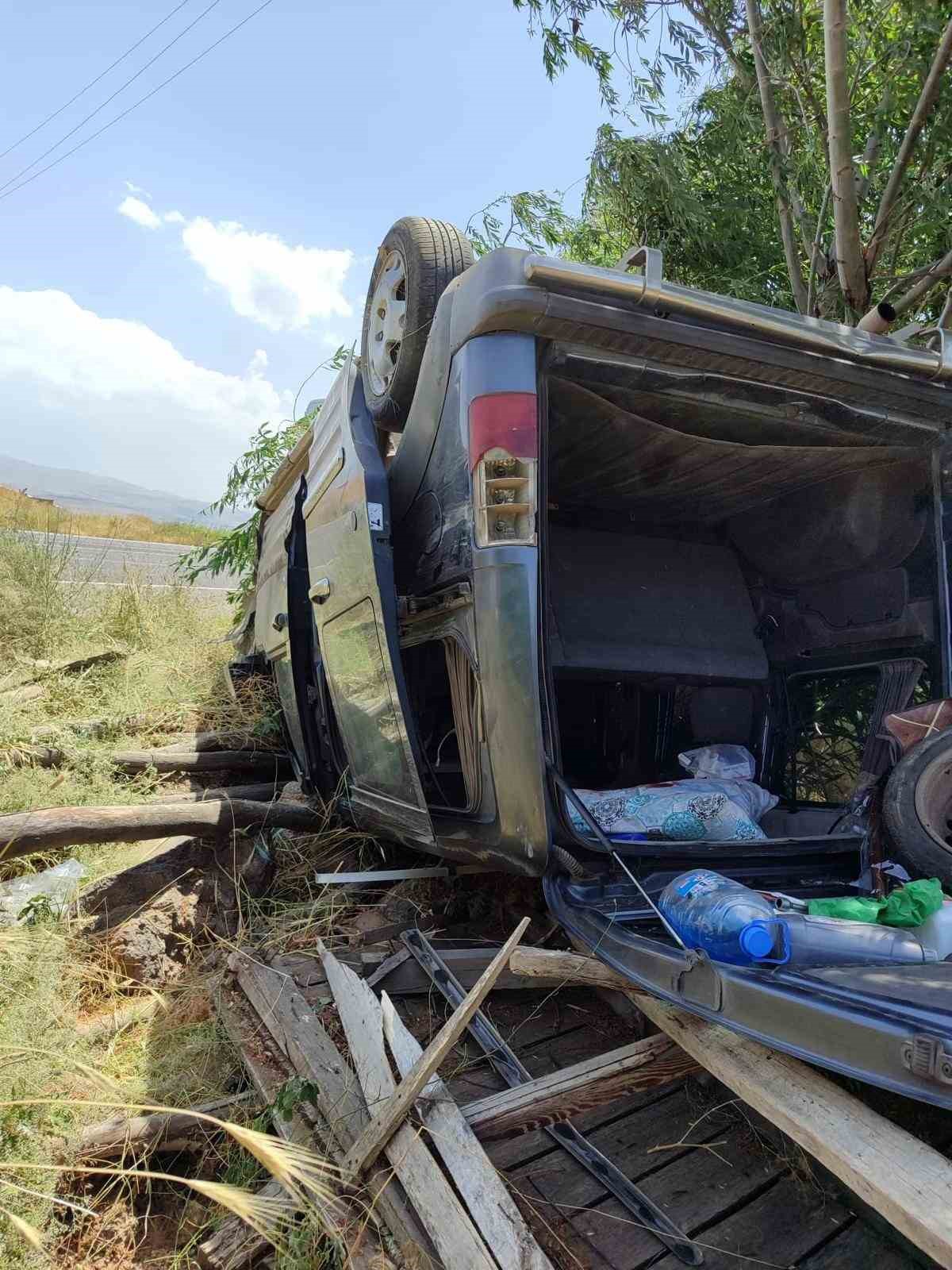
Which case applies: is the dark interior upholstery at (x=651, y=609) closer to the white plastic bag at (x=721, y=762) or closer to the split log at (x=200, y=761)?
the white plastic bag at (x=721, y=762)

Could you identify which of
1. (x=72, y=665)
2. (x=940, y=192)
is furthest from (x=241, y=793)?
(x=940, y=192)

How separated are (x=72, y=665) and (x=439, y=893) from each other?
176 inches

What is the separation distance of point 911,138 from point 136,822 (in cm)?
577

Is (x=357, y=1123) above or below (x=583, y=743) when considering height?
below

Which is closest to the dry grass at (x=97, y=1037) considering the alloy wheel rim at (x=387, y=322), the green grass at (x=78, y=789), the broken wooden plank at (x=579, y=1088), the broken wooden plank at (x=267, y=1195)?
the green grass at (x=78, y=789)

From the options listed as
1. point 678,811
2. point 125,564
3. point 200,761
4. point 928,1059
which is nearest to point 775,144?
point 678,811

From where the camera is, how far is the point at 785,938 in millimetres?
1963

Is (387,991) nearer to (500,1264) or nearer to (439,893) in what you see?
(439,893)

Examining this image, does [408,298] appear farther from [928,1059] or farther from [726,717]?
[928,1059]

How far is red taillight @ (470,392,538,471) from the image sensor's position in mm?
2361

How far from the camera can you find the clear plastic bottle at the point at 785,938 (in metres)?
1.94

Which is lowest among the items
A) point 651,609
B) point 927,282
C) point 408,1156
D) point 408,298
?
point 408,1156

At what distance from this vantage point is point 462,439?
246 cm

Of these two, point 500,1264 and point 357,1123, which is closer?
point 500,1264
